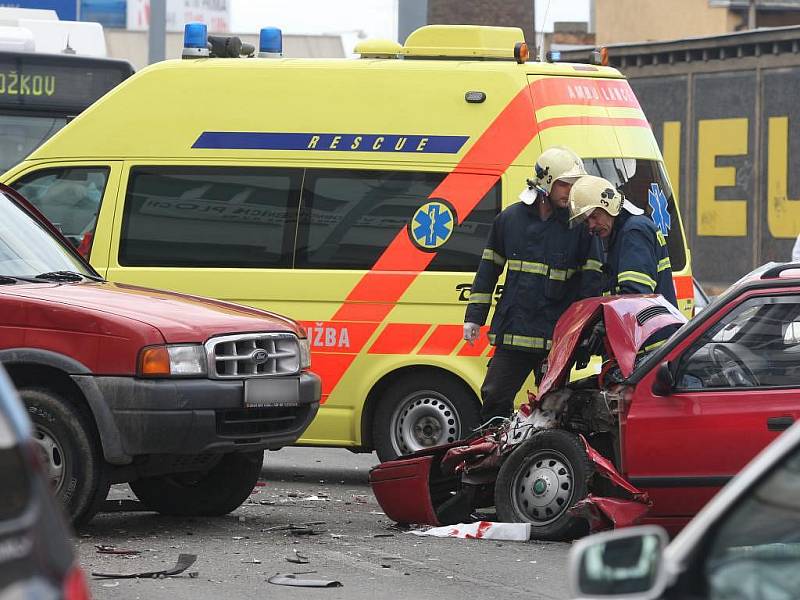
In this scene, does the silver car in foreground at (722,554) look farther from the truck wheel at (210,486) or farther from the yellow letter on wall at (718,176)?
the yellow letter on wall at (718,176)

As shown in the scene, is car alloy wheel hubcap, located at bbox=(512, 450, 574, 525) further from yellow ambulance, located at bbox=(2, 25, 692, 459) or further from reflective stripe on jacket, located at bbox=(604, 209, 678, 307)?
yellow ambulance, located at bbox=(2, 25, 692, 459)

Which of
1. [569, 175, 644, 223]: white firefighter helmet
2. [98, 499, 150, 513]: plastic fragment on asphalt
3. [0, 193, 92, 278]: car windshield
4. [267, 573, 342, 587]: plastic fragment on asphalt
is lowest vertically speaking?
[267, 573, 342, 587]: plastic fragment on asphalt

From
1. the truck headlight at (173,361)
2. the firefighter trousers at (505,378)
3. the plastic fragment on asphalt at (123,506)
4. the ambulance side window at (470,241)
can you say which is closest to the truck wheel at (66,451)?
the truck headlight at (173,361)

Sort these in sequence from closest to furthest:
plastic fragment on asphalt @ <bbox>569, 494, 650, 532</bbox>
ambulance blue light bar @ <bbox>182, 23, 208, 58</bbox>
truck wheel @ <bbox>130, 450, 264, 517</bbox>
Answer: plastic fragment on asphalt @ <bbox>569, 494, 650, 532</bbox> → truck wheel @ <bbox>130, 450, 264, 517</bbox> → ambulance blue light bar @ <bbox>182, 23, 208, 58</bbox>

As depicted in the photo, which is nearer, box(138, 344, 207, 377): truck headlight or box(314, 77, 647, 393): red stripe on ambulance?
box(138, 344, 207, 377): truck headlight

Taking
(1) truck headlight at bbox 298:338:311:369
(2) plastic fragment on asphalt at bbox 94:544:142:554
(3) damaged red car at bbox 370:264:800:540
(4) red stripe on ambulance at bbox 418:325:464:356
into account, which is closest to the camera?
(3) damaged red car at bbox 370:264:800:540

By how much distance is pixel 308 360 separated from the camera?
320 inches

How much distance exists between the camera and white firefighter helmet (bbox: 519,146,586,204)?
8.73 metres

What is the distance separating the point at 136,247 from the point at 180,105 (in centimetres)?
90

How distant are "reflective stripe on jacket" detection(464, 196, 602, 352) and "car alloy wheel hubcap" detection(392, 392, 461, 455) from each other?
3.03 ft

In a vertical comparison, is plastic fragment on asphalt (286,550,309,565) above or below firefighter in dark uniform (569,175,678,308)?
below

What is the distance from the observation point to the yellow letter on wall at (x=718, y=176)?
29125 mm

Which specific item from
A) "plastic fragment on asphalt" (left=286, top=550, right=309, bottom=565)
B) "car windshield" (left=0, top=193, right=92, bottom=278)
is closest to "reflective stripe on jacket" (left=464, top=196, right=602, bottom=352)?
"plastic fragment on asphalt" (left=286, top=550, right=309, bottom=565)

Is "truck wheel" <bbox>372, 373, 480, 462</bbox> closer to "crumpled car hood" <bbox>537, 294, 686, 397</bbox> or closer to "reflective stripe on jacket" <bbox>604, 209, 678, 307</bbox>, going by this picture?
"reflective stripe on jacket" <bbox>604, 209, 678, 307</bbox>
